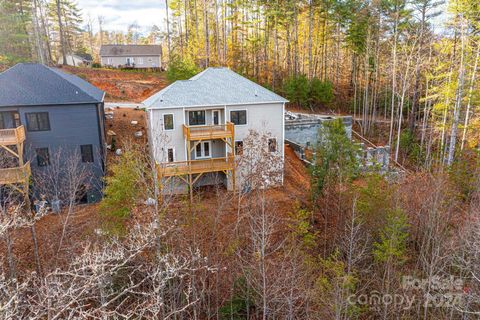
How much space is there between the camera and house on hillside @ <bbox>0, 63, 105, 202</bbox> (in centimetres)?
2278

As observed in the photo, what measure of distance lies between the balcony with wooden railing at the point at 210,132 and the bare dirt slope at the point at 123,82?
22075 millimetres

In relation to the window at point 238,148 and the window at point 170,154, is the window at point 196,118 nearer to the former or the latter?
the window at point 170,154

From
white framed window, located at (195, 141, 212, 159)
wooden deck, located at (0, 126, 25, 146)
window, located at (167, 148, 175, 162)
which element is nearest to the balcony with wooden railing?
window, located at (167, 148, 175, 162)

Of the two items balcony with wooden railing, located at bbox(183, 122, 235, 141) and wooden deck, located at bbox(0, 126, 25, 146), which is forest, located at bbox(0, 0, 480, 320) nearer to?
balcony with wooden railing, located at bbox(183, 122, 235, 141)

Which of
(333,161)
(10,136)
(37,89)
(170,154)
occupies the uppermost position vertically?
(37,89)

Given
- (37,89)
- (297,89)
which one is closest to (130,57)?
(297,89)

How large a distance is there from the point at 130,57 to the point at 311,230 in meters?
49.6

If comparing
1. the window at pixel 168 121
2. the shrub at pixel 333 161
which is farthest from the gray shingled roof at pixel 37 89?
the shrub at pixel 333 161

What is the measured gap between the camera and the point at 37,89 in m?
23.5

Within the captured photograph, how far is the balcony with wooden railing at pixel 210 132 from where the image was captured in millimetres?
22766

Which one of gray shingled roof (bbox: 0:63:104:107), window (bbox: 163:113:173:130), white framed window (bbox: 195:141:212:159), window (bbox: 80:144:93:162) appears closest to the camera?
gray shingled roof (bbox: 0:63:104:107)

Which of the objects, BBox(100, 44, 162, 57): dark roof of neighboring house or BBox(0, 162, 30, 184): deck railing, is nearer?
BBox(0, 162, 30, 184): deck railing

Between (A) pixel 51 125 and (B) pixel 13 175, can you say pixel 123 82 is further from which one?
(B) pixel 13 175

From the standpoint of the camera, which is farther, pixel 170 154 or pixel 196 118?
pixel 196 118
